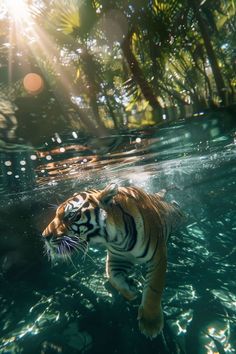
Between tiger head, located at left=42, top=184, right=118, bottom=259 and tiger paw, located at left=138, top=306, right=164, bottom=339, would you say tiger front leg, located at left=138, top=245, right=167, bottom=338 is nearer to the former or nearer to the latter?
tiger paw, located at left=138, top=306, right=164, bottom=339

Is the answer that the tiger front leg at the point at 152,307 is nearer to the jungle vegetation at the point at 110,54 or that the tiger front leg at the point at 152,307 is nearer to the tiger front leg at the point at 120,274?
the tiger front leg at the point at 120,274

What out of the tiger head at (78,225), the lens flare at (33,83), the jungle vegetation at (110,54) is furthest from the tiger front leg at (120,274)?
the lens flare at (33,83)

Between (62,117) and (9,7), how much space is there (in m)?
2.05

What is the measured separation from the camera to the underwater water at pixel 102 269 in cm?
408

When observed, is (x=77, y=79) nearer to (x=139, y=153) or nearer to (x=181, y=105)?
(x=181, y=105)

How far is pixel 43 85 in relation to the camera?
536 cm

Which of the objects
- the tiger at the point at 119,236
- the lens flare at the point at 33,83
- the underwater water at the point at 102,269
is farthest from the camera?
the lens flare at the point at 33,83

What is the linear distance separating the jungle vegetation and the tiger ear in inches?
91.8

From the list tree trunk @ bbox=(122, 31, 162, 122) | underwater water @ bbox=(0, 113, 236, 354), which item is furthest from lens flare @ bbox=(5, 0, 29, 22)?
underwater water @ bbox=(0, 113, 236, 354)

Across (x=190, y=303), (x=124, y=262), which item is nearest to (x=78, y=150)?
(x=124, y=262)

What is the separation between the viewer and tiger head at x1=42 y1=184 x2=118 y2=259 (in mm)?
3500

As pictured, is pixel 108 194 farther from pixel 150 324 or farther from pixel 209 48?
pixel 209 48

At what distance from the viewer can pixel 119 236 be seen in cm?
402

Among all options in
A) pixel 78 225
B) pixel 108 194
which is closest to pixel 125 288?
pixel 78 225
